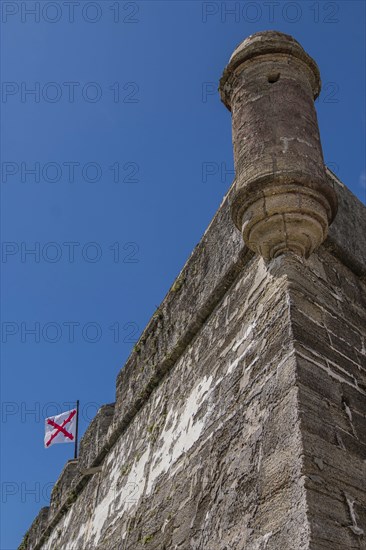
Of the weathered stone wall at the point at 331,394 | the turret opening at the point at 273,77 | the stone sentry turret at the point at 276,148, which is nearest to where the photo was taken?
the weathered stone wall at the point at 331,394

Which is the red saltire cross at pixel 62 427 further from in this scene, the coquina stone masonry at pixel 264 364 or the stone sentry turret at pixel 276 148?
the stone sentry turret at pixel 276 148

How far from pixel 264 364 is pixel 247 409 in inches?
9.7

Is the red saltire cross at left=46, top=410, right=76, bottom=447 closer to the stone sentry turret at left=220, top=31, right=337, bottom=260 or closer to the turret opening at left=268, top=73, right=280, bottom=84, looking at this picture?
the stone sentry turret at left=220, top=31, right=337, bottom=260

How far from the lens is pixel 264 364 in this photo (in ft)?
10.5

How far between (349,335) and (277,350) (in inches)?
24.4

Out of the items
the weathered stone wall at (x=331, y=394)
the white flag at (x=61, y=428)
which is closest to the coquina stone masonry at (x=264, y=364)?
the weathered stone wall at (x=331, y=394)

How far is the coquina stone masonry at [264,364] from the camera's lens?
2.60m

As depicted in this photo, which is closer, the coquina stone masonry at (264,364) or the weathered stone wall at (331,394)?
the weathered stone wall at (331,394)

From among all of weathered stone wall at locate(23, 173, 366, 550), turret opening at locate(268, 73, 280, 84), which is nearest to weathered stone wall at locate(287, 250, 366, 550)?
weathered stone wall at locate(23, 173, 366, 550)

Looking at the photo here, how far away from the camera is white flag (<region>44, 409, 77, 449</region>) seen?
10383mm

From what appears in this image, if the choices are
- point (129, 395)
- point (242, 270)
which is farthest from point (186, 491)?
point (129, 395)

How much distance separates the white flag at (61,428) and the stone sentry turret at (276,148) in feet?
24.7

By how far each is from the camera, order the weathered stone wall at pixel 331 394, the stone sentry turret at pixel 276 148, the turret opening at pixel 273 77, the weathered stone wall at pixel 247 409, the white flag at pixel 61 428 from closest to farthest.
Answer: the weathered stone wall at pixel 331 394 → the weathered stone wall at pixel 247 409 → the stone sentry turret at pixel 276 148 → the turret opening at pixel 273 77 → the white flag at pixel 61 428

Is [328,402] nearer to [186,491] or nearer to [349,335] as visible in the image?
[349,335]
